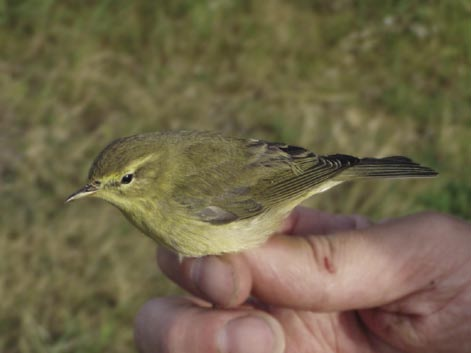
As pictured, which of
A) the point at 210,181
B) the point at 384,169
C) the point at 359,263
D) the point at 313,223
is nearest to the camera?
the point at 359,263

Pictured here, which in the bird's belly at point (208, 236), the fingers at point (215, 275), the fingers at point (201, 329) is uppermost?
the bird's belly at point (208, 236)

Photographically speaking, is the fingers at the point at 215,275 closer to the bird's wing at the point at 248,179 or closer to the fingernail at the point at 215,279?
the fingernail at the point at 215,279

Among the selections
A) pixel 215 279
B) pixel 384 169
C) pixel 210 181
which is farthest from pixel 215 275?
pixel 384 169

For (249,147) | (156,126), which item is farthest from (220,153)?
(156,126)

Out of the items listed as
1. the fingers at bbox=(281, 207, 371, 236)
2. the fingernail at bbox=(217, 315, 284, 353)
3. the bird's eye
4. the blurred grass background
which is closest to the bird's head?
the bird's eye

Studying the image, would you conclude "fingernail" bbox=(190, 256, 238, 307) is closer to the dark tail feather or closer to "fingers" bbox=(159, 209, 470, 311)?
"fingers" bbox=(159, 209, 470, 311)

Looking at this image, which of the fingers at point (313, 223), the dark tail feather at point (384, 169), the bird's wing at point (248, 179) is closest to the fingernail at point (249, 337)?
the bird's wing at point (248, 179)

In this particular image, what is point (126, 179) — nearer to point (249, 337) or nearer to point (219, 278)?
point (219, 278)
